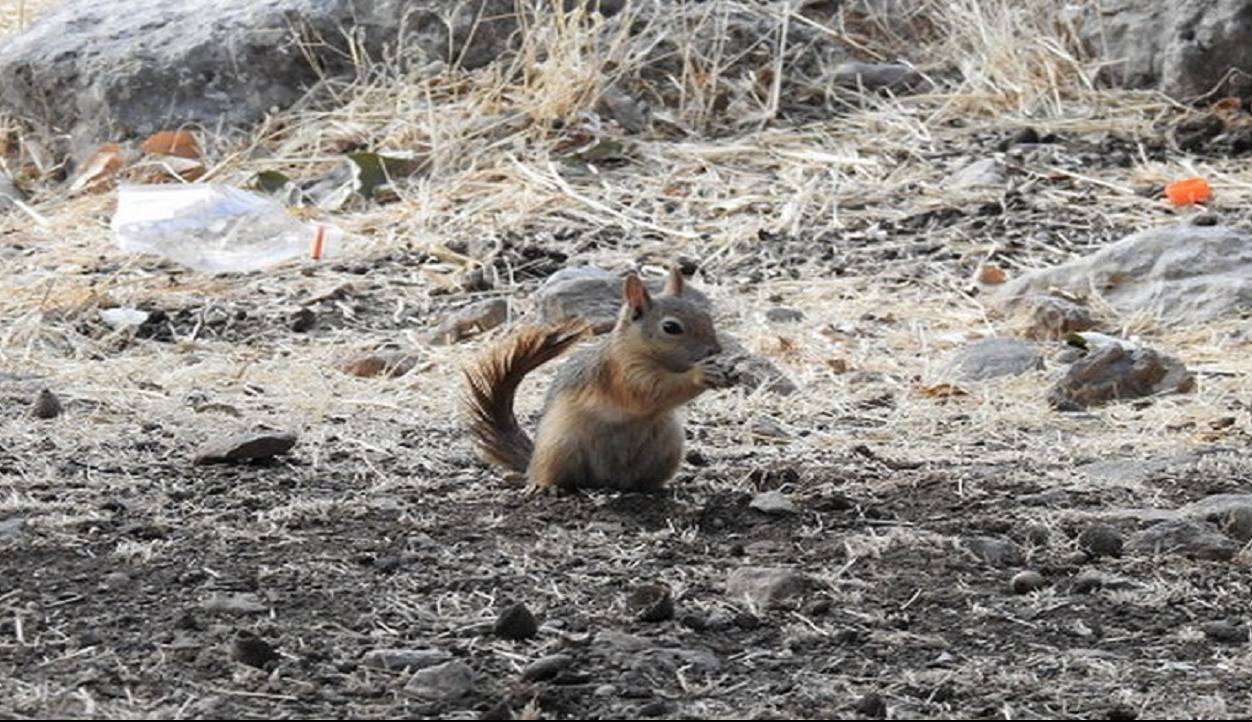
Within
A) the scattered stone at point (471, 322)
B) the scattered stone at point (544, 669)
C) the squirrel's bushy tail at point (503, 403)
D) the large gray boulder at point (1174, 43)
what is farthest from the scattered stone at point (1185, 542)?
the large gray boulder at point (1174, 43)

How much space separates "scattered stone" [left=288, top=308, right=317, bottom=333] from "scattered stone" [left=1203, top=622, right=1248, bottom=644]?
3.86 m

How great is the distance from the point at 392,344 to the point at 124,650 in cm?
345

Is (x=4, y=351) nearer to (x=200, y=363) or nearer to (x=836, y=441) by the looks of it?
(x=200, y=363)

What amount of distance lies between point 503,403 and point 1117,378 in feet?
6.09

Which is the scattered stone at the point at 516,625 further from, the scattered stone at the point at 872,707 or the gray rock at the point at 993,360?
the gray rock at the point at 993,360

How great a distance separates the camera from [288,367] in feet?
22.5

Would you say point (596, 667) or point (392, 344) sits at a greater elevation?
point (596, 667)

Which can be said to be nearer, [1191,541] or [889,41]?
[1191,541]

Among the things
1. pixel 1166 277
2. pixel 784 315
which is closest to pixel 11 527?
pixel 784 315

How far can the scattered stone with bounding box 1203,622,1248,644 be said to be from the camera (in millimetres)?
4057

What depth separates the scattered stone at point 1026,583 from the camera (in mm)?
4336

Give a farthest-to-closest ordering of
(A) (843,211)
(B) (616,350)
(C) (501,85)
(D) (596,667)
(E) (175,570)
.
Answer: (C) (501,85) → (A) (843,211) → (B) (616,350) → (E) (175,570) → (D) (596,667)

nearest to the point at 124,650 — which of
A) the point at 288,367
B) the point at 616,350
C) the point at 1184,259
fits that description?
the point at 616,350

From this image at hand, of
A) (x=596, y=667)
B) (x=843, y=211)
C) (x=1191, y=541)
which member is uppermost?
(x=596, y=667)
